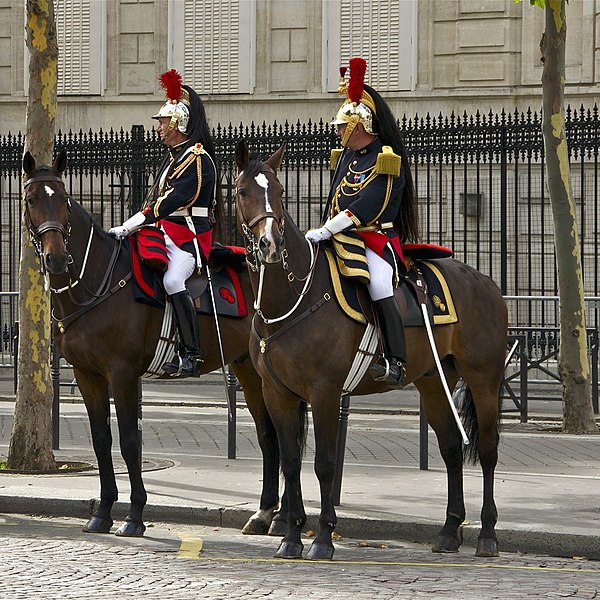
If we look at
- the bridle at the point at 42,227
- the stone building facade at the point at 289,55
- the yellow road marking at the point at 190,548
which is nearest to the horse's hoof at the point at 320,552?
the yellow road marking at the point at 190,548

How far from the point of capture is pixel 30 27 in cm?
1277

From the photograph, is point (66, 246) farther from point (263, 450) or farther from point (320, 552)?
point (320, 552)

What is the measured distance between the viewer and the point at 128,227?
10516mm

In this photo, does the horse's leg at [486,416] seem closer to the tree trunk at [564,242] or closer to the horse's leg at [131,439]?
the horse's leg at [131,439]

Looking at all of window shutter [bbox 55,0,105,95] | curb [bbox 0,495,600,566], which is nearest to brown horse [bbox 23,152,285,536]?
curb [bbox 0,495,600,566]

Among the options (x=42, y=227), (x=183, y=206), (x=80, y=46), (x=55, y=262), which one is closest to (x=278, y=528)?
(x=55, y=262)

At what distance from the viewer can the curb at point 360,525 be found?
9430 mm

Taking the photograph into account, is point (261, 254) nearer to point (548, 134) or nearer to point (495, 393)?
point (495, 393)

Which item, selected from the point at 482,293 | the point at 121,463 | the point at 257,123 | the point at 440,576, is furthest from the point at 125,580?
the point at 257,123

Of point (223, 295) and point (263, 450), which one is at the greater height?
point (223, 295)

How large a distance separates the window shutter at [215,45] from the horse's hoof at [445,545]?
1955 centimetres

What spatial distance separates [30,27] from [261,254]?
504cm

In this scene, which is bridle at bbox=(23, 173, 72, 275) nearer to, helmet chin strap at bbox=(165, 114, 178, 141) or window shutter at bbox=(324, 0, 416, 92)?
helmet chin strap at bbox=(165, 114, 178, 141)

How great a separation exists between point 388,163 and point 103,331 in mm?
2242
